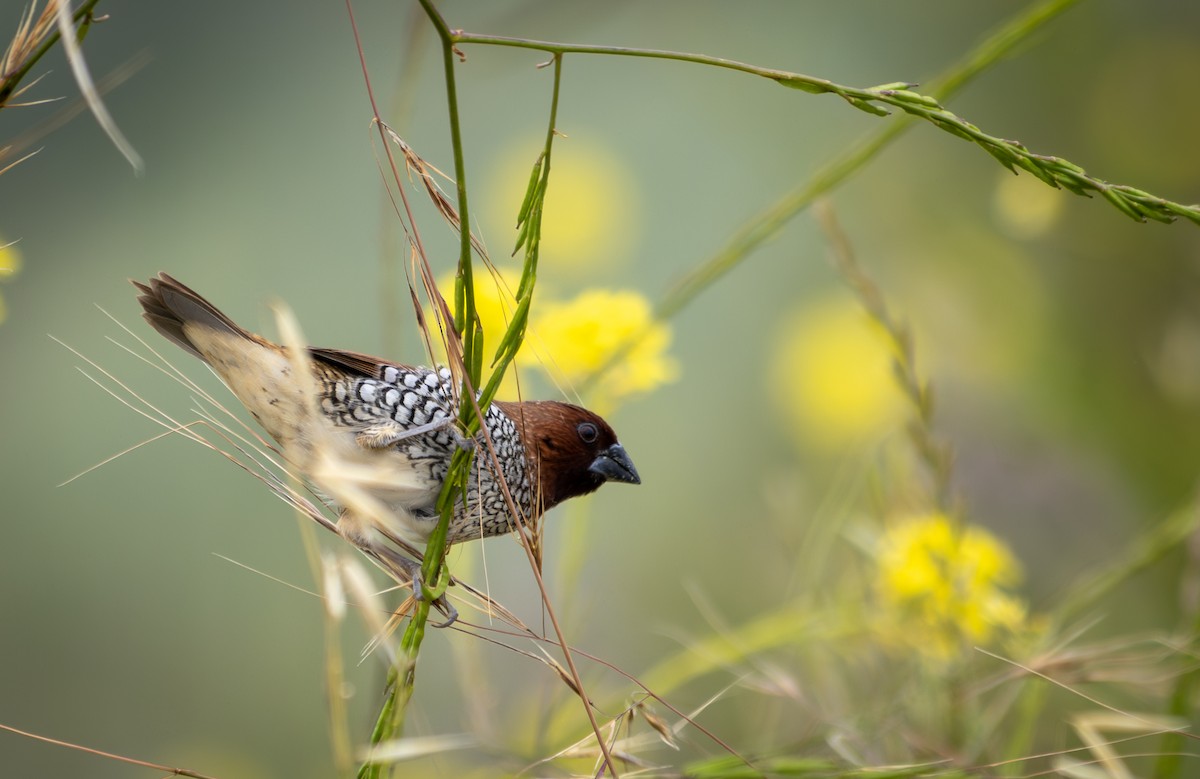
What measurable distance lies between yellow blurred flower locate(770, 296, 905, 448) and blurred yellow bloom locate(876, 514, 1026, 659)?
6.42 ft

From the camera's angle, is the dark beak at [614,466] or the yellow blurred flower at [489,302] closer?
the yellow blurred flower at [489,302]

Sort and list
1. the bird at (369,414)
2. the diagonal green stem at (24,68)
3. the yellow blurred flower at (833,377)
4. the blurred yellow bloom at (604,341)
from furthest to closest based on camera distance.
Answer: the yellow blurred flower at (833,377) → the blurred yellow bloom at (604,341) → the bird at (369,414) → the diagonal green stem at (24,68)

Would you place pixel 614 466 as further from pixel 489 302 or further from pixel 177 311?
pixel 177 311

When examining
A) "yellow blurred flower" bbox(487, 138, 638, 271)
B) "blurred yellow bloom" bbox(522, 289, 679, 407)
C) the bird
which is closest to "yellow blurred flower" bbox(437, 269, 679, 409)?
"blurred yellow bloom" bbox(522, 289, 679, 407)

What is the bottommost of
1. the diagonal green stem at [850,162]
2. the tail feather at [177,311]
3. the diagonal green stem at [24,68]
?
the diagonal green stem at [24,68]

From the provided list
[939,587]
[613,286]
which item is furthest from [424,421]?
[613,286]

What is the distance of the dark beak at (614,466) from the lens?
94.2 inches

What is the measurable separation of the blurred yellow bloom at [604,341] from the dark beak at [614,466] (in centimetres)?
17

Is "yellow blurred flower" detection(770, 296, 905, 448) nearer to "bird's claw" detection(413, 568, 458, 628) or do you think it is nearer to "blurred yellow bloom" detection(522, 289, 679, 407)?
"blurred yellow bloom" detection(522, 289, 679, 407)

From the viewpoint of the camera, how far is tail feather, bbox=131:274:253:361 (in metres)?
1.99

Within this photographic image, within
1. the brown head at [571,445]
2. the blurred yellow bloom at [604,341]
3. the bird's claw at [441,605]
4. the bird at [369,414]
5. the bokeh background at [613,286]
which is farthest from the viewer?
the bokeh background at [613,286]

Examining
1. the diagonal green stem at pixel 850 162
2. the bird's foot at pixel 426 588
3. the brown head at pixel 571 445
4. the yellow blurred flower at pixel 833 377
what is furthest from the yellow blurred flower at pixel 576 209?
the bird's foot at pixel 426 588

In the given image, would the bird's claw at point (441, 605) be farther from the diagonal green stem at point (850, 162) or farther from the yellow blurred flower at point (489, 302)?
the diagonal green stem at point (850, 162)

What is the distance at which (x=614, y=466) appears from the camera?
7.94ft
